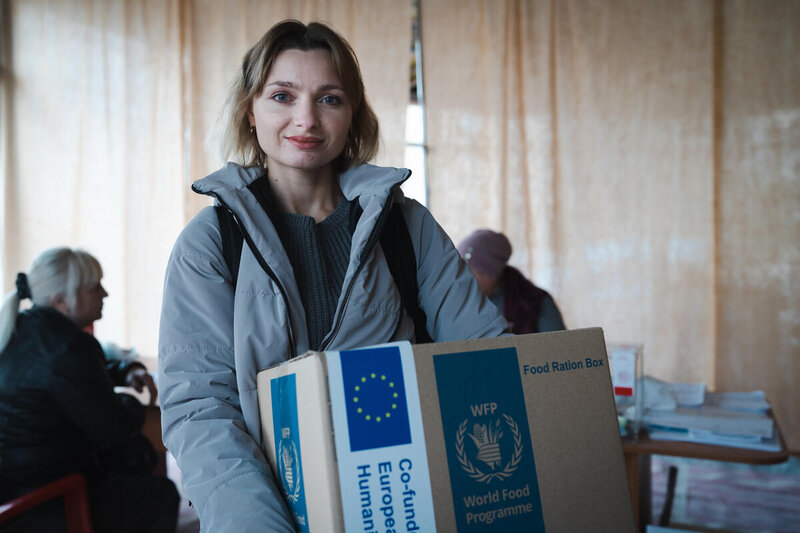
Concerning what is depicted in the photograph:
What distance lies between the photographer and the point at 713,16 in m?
3.79

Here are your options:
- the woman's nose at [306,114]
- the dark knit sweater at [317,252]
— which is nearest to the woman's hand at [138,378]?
the dark knit sweater at [317,252]

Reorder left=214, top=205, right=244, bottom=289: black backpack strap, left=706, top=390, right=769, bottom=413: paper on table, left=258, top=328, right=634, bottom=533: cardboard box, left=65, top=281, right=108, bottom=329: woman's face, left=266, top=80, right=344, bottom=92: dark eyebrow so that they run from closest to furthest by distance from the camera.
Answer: left=258, top=328, right=634, bottom=533: cardboard box → left=214, top=205, right=244, bottom=289: black backpack strap → left=266, top=80, right=344, bottom=92: dark eyebrow → left=706, top=390, right=769, bottom=413: paper on table → left=65, top=281, right=108, bottom=329: woman's face

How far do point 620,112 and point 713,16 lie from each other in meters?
0.73

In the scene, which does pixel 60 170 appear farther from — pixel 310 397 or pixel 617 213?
pixel 310 397

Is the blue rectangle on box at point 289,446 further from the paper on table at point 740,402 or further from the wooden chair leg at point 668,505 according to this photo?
the wooden chair leg at point 668,505

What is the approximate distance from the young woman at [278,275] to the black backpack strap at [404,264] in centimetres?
2

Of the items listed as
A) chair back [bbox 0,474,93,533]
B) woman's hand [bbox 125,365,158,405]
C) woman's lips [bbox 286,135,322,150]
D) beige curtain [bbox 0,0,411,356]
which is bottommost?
chair back [bbox 0,474,93,533]

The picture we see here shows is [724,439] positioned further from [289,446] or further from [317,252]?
[289,446]

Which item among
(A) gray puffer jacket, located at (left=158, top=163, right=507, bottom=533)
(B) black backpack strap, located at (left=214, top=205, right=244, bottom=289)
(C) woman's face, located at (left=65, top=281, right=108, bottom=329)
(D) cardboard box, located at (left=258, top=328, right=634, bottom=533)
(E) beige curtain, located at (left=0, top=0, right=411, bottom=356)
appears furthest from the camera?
(E) beige curtain, located at (left=0, top=0, right=411, bottom=356)

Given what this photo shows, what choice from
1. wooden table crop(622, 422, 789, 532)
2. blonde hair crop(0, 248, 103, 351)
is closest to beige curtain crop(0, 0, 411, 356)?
blonde hair crop(0, 248, 103, 351)

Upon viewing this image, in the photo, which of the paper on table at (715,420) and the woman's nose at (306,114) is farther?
the paper on table at (715,420)

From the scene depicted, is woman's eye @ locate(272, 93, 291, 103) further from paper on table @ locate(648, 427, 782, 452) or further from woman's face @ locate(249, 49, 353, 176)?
paper on table @ locate(648, 427, 782, 452)

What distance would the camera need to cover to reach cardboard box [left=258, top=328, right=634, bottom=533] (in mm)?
660

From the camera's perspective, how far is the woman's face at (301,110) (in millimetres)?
1056
